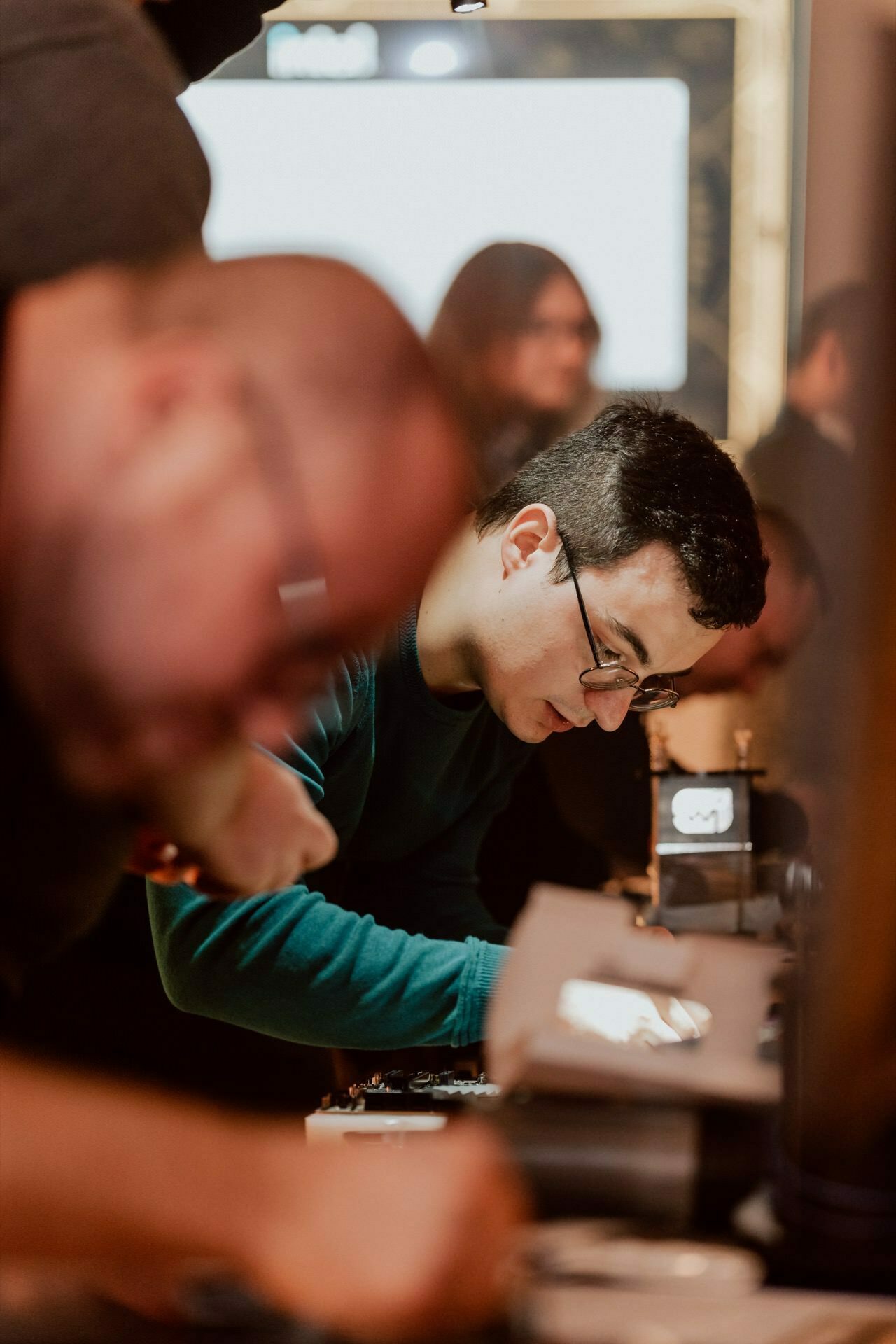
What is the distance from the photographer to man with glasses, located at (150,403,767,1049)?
0.86 meters

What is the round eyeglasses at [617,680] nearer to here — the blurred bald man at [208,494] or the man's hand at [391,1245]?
the blurred bald man at [208,494]

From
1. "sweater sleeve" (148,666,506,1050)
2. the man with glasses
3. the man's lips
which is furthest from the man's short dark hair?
"sweater sleeve" (148,666,506,1050)

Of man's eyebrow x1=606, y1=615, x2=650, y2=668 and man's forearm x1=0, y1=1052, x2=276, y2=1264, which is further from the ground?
man's eyebrow x1=606, y1=615, x2=650, y2=668

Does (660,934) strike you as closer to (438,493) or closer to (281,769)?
(281,769)

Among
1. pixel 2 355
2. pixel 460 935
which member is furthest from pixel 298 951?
pixel 2 355

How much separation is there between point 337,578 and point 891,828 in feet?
0.88

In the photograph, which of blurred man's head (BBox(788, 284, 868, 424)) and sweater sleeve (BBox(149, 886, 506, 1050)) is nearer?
blurred man's head (BBox(788, 284, 868, 424))

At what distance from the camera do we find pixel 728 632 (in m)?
0.93

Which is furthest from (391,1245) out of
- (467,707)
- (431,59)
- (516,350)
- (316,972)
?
(431,59)

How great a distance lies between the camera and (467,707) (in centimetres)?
94

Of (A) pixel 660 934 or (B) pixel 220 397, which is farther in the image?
(A) pixel 660 934

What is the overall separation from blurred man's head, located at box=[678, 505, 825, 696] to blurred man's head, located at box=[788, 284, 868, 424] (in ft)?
0.33

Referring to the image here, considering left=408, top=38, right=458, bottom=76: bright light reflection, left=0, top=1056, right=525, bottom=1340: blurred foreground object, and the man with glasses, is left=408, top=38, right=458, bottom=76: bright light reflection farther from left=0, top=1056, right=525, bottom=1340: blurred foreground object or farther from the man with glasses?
left=0, top=1056, right=525, bottom=1340: blurred foreground object

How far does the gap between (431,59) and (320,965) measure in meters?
0.96
